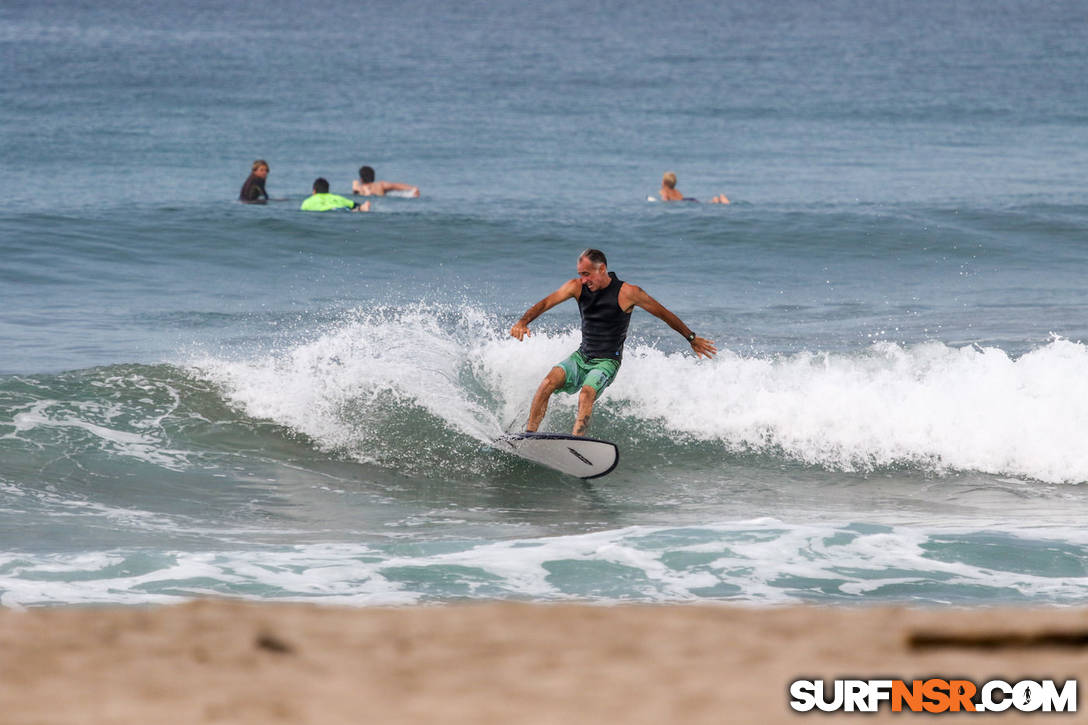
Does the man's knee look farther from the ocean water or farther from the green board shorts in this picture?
the ocean water

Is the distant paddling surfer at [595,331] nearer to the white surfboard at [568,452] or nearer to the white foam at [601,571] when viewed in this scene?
the white surfboard at [568,452]

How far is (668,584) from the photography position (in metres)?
6.73

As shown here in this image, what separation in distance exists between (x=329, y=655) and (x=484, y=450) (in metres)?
6.92

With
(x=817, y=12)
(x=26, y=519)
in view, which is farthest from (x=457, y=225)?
(x=817, y=12)

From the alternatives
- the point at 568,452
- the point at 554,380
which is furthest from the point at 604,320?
the point at 568,452

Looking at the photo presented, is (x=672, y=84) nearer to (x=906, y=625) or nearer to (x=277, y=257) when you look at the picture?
(x=277, y=257)

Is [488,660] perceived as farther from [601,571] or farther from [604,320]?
[604,320]

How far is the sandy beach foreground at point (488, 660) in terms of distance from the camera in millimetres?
2830

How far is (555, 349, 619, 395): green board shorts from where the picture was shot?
9609mm

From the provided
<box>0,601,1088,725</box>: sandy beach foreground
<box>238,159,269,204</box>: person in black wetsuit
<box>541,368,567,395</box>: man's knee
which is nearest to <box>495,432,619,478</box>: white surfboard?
<box>541,368,567,395</box>: man's knee

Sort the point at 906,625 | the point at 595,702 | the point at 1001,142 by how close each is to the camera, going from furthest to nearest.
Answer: the point at 1001,142, the point at 906,625, the point at 595,702

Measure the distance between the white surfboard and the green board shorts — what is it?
504mm

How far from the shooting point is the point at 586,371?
9.72 metres

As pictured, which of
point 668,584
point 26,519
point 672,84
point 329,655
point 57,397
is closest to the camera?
point 329,655
